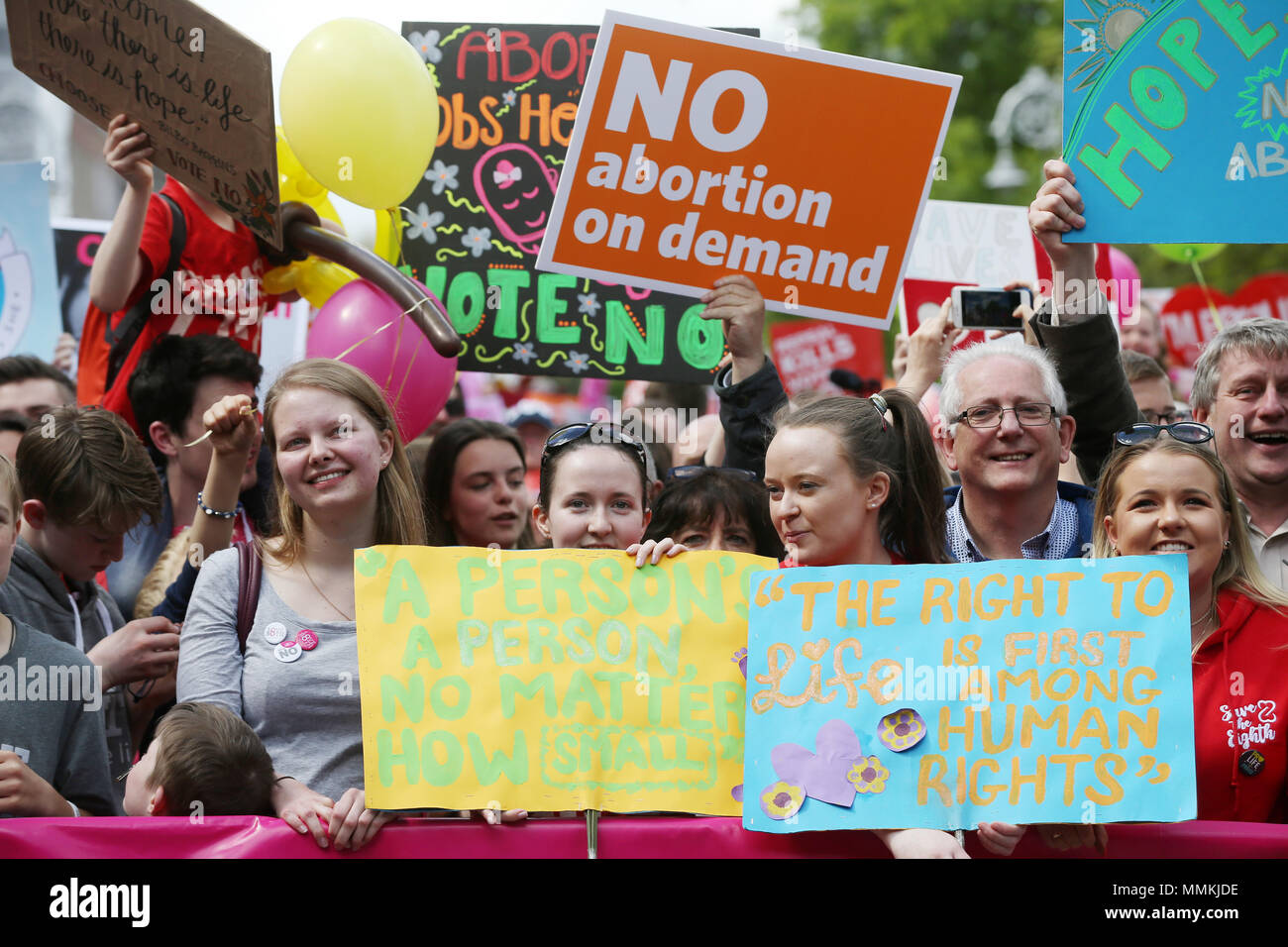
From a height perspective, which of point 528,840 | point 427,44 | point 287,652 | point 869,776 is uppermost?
point 427,44

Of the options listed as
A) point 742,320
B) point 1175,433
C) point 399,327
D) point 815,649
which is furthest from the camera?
point 399,327

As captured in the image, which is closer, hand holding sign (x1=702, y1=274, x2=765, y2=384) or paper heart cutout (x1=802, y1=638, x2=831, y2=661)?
paper heart cutout (x1=802, y1=638, x2=831, y2=661)

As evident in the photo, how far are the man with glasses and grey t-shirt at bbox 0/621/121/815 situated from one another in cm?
214

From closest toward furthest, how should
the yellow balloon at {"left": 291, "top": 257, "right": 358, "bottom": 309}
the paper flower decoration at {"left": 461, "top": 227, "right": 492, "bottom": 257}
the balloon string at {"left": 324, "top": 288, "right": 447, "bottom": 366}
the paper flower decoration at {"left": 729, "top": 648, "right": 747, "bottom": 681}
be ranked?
the paper flower decoration at {"left": 729, "top": 648, "right": 747, "bottom": 681}
the balloon string at {"left": 324, "top": 288, "right": 447, "bottom": 366}
the yellow balloon at {"left": 291, "top": 257, "right": 358, "bottom": 309}
the paper flower decoration at {"left": 461, "top": 227, "right": 492, "bottom": 257}

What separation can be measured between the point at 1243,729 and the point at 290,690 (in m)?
2.05

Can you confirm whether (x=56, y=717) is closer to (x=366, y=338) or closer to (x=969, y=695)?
(x=366, y=338)

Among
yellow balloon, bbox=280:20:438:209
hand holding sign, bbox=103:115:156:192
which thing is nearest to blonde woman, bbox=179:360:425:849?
hand holding sign, bbox=103:115:156:192

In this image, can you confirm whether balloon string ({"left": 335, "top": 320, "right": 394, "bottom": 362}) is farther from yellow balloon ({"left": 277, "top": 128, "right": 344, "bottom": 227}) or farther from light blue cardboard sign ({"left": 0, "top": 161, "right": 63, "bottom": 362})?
light blue cardboard sign ({"left": 0, "top": 161, "right": 63, "bottom": 362})

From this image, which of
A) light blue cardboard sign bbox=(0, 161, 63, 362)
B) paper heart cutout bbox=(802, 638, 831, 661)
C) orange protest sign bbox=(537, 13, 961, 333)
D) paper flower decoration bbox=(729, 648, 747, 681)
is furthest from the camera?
light blue cardboard sign bbox=(0, 161, 63, 362)

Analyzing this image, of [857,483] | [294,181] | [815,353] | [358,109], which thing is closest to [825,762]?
[857,483]

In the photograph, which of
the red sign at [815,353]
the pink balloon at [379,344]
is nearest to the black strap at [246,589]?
the pink balloon at [379,344]

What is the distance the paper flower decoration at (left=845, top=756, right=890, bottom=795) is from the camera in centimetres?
281

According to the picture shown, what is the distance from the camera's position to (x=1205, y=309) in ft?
27.0

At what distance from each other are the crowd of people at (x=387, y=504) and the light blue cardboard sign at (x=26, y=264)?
55.3 inches
